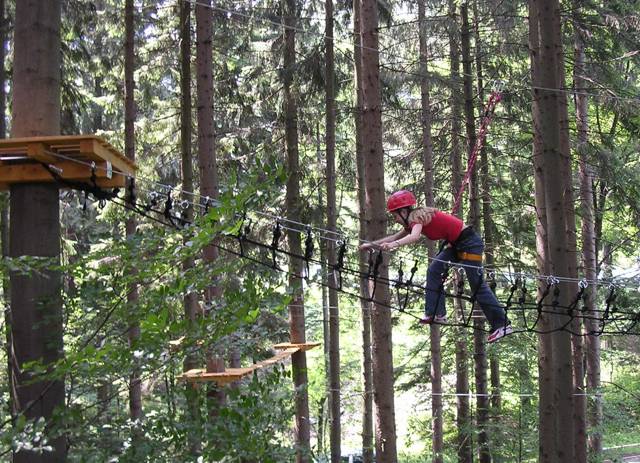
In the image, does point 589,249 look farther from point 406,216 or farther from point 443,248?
point 406,216

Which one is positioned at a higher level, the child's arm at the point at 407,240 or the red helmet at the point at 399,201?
the red helmet at the point at 399,201

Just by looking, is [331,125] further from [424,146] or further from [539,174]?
[539,174]

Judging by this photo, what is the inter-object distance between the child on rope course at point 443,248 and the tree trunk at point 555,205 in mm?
1366

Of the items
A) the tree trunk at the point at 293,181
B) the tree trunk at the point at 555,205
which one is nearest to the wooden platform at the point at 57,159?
the tree trunk at the point at 555,205

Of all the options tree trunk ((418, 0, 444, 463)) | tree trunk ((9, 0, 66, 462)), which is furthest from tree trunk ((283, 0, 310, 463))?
tree trunk ((9, 0, 66, 462))

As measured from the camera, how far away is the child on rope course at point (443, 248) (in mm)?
4969

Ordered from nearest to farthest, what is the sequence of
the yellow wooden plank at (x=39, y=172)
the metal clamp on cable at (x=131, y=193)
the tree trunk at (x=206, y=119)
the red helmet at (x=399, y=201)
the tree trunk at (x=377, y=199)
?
the yellow wooden plank at (x=39, y=172), the metal clamp on cable at (x=131, y=193), the red helmet at (x=399, y=201), the tree trunk at (x=377, y=199), the tree trunk at (x=206, y=119)

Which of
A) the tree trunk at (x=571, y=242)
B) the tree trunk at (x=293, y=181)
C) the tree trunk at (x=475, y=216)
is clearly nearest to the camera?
the tree trunk at (x=571, y=242)

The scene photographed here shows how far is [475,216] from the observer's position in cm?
1153

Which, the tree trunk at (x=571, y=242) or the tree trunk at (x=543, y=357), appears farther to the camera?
the tree trunk at (x=571, y=242)

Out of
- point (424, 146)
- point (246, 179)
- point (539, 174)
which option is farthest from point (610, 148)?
point (246, 179)

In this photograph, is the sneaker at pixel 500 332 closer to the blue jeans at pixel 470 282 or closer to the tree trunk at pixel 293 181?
the blue jeans at pixel 470 282

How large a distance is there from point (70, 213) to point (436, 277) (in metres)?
13.1

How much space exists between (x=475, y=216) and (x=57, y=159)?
874 centimetres
